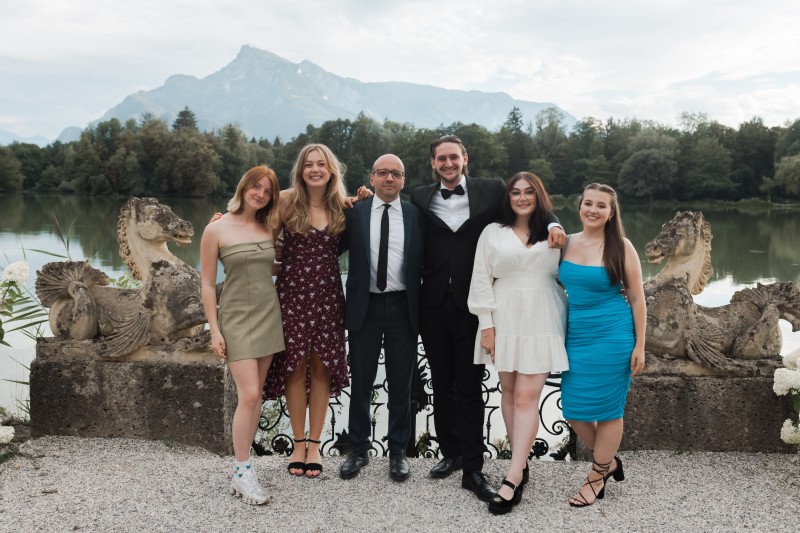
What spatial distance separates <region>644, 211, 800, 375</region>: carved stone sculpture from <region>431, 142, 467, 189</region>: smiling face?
1.56 meters

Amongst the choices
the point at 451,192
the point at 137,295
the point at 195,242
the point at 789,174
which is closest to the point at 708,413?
the point at 451,192

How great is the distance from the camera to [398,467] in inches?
154

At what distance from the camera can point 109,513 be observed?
343cm

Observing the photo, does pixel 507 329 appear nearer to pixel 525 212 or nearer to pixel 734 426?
pixel 525 212

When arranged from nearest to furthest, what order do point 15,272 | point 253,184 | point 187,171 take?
point 253,184
point 15,272
point 187,171

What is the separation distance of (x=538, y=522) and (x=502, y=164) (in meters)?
52.4

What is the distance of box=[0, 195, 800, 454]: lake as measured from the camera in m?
10.8

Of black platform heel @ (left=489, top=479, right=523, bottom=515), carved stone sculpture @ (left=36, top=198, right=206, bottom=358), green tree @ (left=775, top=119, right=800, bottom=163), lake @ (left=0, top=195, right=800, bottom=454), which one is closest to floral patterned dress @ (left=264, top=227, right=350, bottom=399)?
carved stone sculpture @ (left=36, top=198, right=206, bottom=358)

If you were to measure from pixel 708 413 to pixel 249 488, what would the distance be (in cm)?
302

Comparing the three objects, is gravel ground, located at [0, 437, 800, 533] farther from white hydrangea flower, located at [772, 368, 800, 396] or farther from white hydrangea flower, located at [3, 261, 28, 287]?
white hydrangea flower, located at [3, 261, 28, 287]

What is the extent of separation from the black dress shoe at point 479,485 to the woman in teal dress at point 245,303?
1171 millimetres

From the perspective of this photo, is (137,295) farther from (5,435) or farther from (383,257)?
(383,257)

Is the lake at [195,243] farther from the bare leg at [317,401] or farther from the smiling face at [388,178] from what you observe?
the smiling face at [388,178]

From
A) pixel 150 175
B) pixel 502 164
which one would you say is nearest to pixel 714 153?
pixel 502 164
